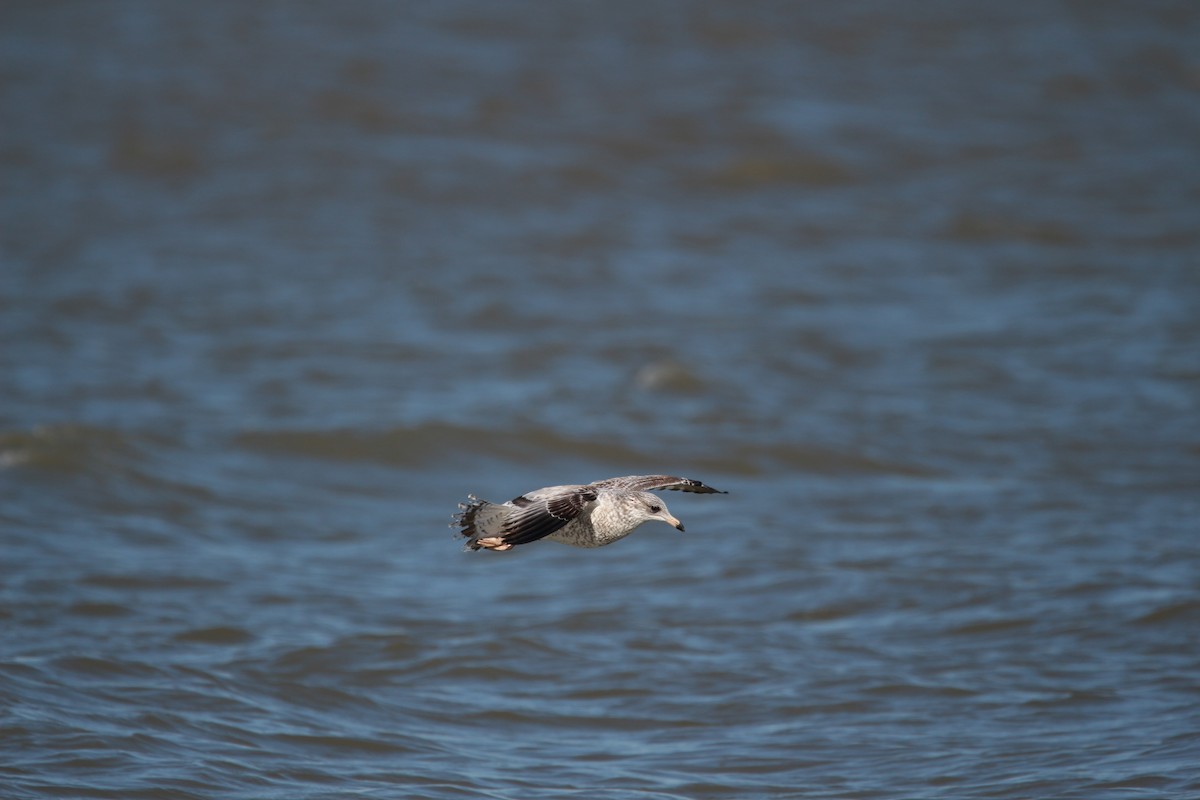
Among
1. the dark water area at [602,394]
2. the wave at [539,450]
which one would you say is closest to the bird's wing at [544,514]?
the dark water area at [602,394]

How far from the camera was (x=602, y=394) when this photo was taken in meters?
12.8

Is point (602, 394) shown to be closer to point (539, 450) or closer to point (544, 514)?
point (539, 450)

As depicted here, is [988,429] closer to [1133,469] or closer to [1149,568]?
[1133,469]

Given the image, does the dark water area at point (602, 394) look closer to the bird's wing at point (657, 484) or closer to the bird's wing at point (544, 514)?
the bird's wing at point (657, 484)

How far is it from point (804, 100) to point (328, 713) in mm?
13124

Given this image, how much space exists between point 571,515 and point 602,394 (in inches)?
309

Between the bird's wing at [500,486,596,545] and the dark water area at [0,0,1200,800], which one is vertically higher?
the dark water area at [0,0,1200,800]

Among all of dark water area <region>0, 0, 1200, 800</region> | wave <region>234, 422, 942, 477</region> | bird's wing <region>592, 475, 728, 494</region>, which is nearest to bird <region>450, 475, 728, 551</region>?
bird's wing <region>592, 475, 728, 494</region>

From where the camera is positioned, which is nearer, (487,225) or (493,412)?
(493,412)

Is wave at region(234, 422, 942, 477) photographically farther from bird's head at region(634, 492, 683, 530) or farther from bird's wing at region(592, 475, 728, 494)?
bird's head at region(634, 492, 683, 530)

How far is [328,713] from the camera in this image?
7.48m

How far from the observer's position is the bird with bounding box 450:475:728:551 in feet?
16.2

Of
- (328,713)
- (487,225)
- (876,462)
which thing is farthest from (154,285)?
(328,713)

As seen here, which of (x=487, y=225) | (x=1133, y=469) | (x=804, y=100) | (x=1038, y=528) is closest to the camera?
(x=1038, y=528)
